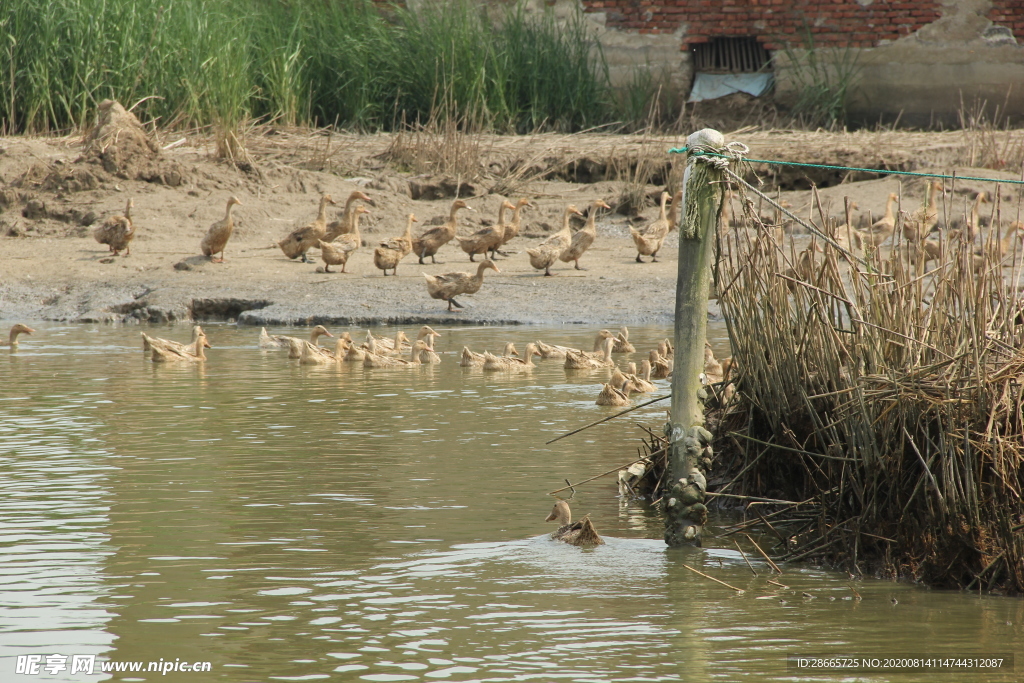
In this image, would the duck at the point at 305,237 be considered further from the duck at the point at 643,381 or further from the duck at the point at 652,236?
the duck at the point at 643,381

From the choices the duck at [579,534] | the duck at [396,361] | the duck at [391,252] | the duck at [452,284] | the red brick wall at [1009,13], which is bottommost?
the duck at [579,534]

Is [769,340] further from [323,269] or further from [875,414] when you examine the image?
[323,269]

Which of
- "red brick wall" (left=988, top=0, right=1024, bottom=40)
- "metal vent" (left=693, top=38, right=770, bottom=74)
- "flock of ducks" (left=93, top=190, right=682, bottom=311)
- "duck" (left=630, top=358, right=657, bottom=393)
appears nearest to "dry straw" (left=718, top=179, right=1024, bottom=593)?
"duck" (left=630, top=358, right=657, bottom=393)

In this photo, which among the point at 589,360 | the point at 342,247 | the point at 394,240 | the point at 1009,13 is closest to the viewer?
the point at 589,360

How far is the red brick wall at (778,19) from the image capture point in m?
22.7

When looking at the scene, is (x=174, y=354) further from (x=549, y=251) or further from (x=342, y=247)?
(x=549, y=251)

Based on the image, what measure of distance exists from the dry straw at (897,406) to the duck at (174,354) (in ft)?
24.0

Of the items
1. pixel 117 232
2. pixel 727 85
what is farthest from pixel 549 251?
pixel 727 85

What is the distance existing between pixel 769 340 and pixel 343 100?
17.9m

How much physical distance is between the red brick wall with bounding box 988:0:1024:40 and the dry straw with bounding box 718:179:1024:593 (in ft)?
58.0

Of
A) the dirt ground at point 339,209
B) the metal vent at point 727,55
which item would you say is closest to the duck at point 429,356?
the dirt ground at point 339,209

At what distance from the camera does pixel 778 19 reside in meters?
23.4

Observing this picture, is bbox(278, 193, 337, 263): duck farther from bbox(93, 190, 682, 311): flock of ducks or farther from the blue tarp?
the blue tarp

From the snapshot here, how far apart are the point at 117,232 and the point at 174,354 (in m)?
4.98
